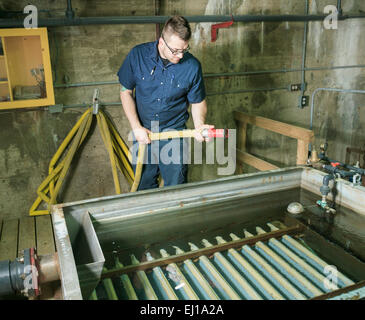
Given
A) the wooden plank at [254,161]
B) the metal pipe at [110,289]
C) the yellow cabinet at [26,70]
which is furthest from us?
the wooden plank at [254,161]

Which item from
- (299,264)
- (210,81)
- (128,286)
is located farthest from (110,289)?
(210,81)

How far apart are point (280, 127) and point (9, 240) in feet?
8.16

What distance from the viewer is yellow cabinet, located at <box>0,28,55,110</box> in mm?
2754

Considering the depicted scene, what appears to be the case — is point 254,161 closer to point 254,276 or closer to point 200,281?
point 254,276

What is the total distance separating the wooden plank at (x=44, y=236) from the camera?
270cm

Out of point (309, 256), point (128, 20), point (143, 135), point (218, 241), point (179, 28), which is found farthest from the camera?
point (128, 20)

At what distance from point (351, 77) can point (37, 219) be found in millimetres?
3973

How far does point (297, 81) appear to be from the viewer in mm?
4117

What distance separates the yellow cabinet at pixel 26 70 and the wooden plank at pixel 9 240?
1.07 meters

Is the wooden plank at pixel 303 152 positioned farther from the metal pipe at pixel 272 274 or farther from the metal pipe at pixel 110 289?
the metal pipe at pixel 110 289

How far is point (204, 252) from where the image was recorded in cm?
180

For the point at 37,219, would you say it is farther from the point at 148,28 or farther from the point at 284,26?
the point at 284,26

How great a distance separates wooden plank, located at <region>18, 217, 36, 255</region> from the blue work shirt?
1.34m

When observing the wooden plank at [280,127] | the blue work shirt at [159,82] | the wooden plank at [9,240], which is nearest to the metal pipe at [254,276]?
the blue work shirt at [159,82]
